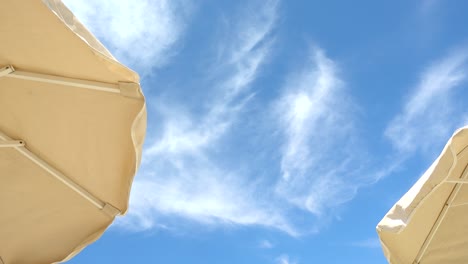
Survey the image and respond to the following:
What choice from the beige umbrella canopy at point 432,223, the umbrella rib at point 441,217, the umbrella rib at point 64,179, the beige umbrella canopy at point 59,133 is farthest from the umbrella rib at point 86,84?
the umbrella rib at point 441,217

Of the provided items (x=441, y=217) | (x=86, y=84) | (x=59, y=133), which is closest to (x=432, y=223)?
(x=441, y=217)

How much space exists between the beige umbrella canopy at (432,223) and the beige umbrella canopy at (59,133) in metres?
2.55

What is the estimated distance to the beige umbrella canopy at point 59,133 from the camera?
11.6 ft

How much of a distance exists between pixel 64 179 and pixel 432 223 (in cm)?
409

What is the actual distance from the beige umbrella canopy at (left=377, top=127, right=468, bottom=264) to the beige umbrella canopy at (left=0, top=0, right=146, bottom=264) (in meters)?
2.55

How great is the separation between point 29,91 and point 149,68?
6.40 m

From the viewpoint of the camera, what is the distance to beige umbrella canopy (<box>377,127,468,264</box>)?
4301 mm

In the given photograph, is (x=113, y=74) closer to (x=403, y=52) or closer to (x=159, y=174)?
(x=403, y=52)

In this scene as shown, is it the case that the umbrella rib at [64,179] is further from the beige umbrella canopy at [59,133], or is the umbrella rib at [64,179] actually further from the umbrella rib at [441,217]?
the umbrella rib at [441,217]

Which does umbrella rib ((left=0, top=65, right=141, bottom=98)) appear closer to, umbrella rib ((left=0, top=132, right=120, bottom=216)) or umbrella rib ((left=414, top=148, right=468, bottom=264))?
umbrella rib ((left=0, top=132, right=120, bottom=216))

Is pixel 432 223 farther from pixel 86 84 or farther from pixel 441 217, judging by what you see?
pixel 86 84

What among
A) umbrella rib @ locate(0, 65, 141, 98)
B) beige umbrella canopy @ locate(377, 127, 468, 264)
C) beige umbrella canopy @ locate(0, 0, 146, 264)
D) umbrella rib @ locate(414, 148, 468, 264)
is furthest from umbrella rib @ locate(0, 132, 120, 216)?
umbrella rib @ locate(414, 148, 468, 264)

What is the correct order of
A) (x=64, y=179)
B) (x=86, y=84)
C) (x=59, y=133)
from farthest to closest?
(x=64, y=179) → (x=59, y=133) → (x=86, y=84)

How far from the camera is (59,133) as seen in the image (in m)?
4.48
